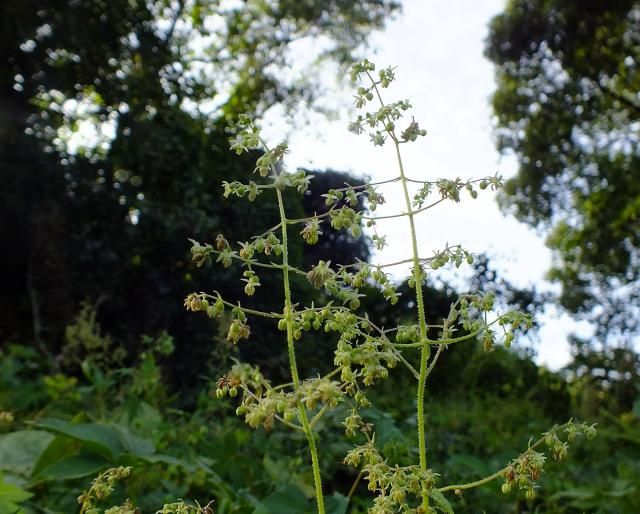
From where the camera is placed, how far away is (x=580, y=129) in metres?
11.2

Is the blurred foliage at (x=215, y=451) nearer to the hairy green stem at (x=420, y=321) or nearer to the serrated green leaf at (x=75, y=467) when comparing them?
the serrated green leaf at (x=75, y=467)

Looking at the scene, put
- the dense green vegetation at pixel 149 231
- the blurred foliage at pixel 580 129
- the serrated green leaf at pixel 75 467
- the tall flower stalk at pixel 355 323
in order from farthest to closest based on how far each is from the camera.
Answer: the blurred foliage at pixel 580 129
the dense green vegetation at pixel 149 231
the serrated green leaf at pixel 75 467
the tall flower stalk at pixel 355 323

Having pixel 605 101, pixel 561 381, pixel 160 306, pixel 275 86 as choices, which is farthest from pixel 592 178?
pixel 160 306

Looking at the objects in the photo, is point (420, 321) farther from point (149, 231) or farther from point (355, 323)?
point (149, 231)

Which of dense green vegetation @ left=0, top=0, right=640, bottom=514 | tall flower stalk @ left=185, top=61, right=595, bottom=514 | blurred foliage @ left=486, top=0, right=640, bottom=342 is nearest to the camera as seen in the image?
tall flower stalk @ left=185, top=61, right=595, bottom=514

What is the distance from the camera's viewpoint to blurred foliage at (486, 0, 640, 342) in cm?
1095

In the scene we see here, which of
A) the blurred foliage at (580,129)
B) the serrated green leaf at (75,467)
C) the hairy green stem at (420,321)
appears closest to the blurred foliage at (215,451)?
the serrated green leaf at (75,467)

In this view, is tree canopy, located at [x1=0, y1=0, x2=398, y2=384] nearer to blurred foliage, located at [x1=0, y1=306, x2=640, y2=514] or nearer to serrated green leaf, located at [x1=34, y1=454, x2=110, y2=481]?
blurred foliage, located at [x1=0, y1=306, x2=640, y2=514]

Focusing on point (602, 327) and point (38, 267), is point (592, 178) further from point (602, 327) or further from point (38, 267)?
point (38, 267)

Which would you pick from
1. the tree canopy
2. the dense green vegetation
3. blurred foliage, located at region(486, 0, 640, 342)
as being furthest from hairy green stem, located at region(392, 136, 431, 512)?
blurred foliage, located at region(486, 0, 640, 342)

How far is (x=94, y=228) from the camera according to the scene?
7809mm

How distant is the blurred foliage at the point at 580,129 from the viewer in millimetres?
10953

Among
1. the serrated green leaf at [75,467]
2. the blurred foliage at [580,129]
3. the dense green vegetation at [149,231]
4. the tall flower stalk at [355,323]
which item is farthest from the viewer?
the blurred foliage at [580,129]

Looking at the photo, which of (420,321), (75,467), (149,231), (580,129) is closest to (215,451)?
(75,467)
